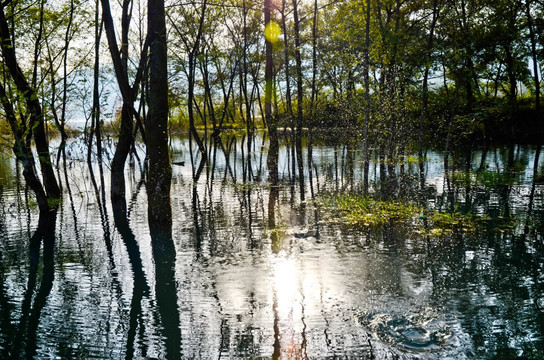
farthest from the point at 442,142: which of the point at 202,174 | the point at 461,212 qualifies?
the point at 461,212

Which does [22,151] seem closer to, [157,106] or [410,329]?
[157,106]

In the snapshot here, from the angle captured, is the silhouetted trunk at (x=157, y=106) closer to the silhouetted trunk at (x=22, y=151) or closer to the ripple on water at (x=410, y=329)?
the silhouetted trunk at (x=22, y=151)

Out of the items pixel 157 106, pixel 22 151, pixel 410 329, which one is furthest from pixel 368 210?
pixel 22 151

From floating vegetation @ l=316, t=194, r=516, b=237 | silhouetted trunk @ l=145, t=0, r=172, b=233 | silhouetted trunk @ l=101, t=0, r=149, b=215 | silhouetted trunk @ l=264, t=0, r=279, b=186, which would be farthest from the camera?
silhouetted trunk @ l=264, t=0, r=279, b=186

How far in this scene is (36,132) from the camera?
42.2 feet

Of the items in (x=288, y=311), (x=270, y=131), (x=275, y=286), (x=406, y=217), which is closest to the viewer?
A: (x=288, y=311)

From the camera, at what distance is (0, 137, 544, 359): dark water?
17.8 feet

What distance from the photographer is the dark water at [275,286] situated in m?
5.42

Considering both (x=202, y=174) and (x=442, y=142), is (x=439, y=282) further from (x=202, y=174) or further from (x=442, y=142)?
(x=442, y=142)

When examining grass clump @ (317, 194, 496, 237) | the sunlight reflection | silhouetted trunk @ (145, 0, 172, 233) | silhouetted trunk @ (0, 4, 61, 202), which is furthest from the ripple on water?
silhouetted trunk @ (0, 4, 61, 202)

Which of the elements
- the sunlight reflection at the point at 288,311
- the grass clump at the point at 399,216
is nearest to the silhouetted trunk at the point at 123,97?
the grass clump at the point at 399,216

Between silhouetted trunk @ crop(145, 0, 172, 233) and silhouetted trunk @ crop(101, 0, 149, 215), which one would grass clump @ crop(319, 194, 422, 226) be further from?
silhouetted trunk @ crop(101, 0, 149, 215)

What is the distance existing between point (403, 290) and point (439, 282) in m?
0.72

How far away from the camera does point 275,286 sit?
725cm
